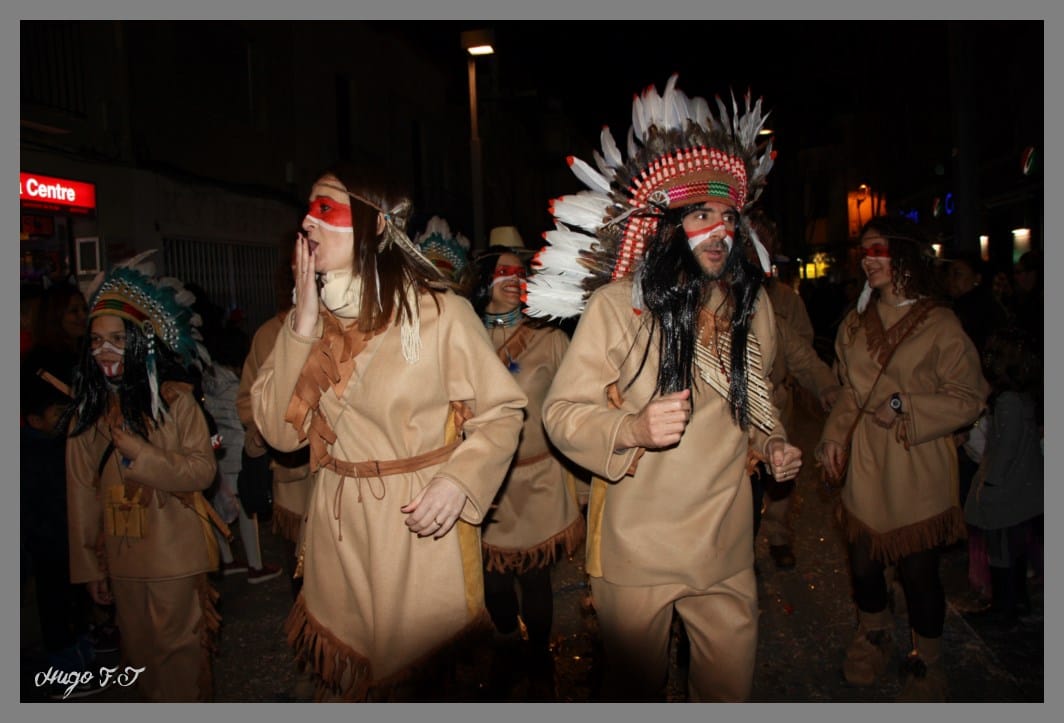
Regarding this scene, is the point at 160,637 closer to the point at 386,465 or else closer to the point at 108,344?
the point at 108,344

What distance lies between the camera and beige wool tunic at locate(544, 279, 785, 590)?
9.02 feet

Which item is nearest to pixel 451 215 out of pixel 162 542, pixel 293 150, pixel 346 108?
pixel 346 108

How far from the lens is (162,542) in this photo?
11.6 feet

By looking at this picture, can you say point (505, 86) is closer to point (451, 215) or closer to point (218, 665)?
point (451, 215)

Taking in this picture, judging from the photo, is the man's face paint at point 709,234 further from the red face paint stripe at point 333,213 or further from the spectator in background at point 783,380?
the spectator in background at point 783,380

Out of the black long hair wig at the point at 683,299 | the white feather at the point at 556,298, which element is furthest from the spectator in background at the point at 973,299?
the white feather at the point at 556,298

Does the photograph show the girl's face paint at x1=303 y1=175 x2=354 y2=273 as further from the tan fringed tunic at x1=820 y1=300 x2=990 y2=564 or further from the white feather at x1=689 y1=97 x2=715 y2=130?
the tan fringed tunic at x1=820 y1=300 x2=990 y2=564

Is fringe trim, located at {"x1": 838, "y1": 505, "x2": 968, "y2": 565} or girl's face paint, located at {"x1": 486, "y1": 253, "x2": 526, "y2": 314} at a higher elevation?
girl's face paint, located at {"x1": 486, "y1": 253, "x2": 526, "y2": 314}

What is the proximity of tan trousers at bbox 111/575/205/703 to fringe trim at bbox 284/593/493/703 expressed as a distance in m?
1.14

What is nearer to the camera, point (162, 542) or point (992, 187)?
point (162, 542)

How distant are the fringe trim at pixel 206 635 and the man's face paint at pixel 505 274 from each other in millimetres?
2186

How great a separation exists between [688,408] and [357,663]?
1.35 m

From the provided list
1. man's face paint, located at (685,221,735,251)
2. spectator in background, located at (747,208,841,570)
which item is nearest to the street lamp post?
spectator in background, located at (747,208,841,570)

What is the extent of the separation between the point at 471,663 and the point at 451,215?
22.7m
